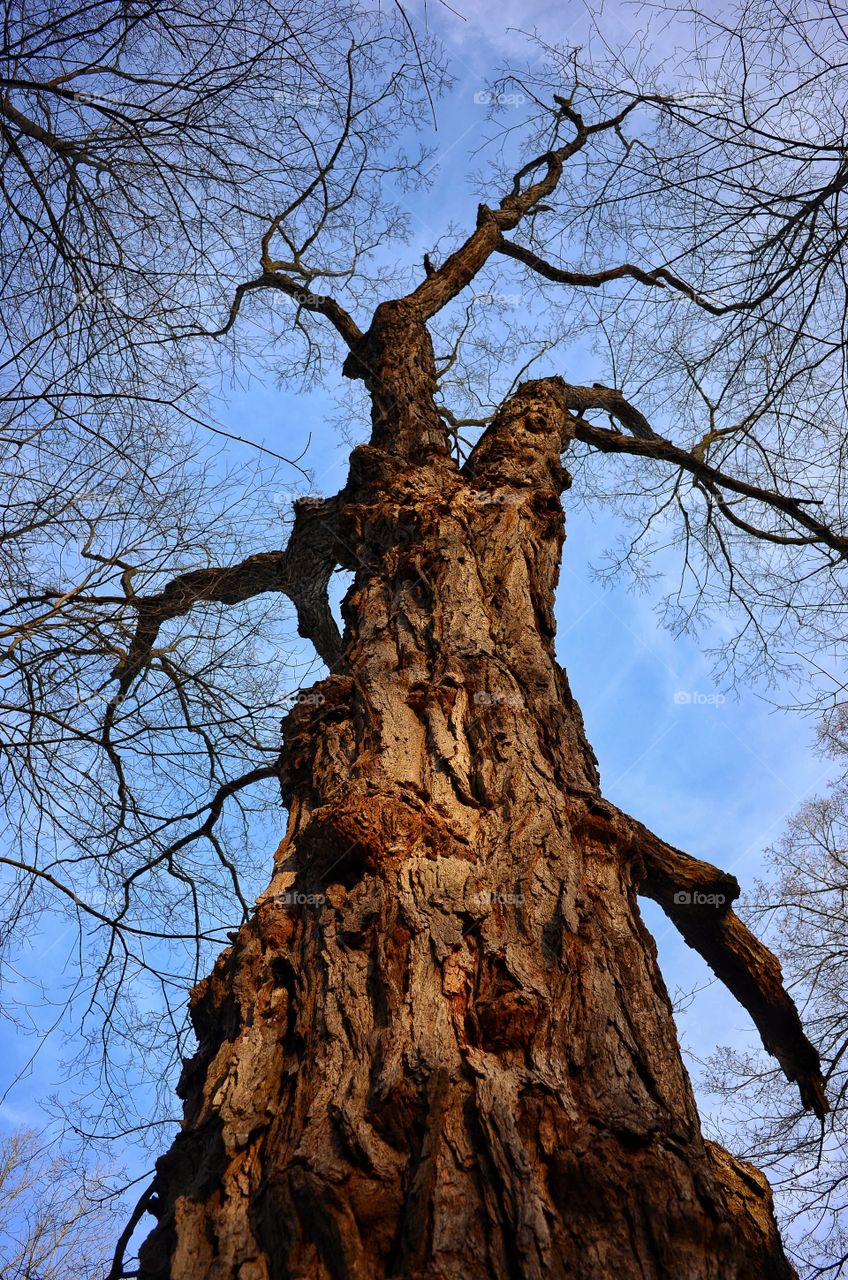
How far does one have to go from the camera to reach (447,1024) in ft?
6.20

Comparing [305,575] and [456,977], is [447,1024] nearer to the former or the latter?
[456,977]

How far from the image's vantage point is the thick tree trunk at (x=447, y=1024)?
5.11 ft

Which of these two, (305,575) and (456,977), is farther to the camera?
(305,575)

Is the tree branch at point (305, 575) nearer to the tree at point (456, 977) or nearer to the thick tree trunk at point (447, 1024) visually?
the tree at point (456, 977)

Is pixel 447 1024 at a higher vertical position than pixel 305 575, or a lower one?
lower

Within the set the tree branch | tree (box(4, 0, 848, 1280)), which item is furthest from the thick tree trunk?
the tree branch

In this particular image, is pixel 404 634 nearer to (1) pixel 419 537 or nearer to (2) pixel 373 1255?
(1) pixel 419 537

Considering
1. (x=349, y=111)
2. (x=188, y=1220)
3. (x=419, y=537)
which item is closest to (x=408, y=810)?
(x=188, y=1220)

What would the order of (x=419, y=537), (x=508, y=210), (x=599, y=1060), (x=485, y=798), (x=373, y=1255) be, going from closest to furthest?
1. (x=373, y=1255)
2. (x=599, y=1060)
3. (x=485, y=798)
4. (x=419, y=537)
5. (x=508, y=210)

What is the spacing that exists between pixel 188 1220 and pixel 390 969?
0.58 metres

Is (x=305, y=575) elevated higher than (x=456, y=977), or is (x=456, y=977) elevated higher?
(x=305, y=575)

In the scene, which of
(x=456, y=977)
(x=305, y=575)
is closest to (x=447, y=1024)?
(x=456, y=977)

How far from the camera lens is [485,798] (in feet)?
8.29

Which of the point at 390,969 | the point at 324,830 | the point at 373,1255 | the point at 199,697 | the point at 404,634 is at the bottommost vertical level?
the point at 373,1255
